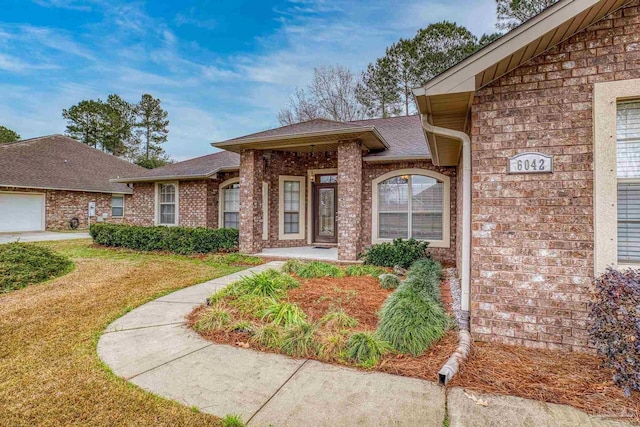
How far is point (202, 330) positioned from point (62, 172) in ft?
68.0

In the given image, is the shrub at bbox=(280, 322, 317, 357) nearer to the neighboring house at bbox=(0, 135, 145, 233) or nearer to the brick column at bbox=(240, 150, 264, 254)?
the brick column at bbox=(240, 150, 264, 254)

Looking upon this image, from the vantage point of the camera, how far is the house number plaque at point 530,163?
123 inches

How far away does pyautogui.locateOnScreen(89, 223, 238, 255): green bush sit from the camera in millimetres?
9789

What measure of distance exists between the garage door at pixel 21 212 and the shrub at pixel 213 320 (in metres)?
19.0

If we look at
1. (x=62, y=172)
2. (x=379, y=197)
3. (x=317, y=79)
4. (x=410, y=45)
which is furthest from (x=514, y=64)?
(x=62, y=172)

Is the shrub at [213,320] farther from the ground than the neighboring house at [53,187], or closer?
closer

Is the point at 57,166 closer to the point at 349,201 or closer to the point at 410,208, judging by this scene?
the point at 349,201

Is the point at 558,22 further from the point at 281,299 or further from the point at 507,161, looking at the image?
the point at 281,299

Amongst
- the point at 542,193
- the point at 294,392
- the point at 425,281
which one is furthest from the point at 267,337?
the point at 542,193

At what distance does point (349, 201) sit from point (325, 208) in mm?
2818

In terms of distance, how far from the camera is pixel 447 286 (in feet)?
19.9

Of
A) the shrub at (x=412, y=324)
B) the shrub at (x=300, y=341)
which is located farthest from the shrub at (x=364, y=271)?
the shrub at (x=300, y=341)

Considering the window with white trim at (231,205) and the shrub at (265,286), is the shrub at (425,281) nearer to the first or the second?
the shrub at (265,286)

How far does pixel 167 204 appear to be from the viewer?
13.0 meters
